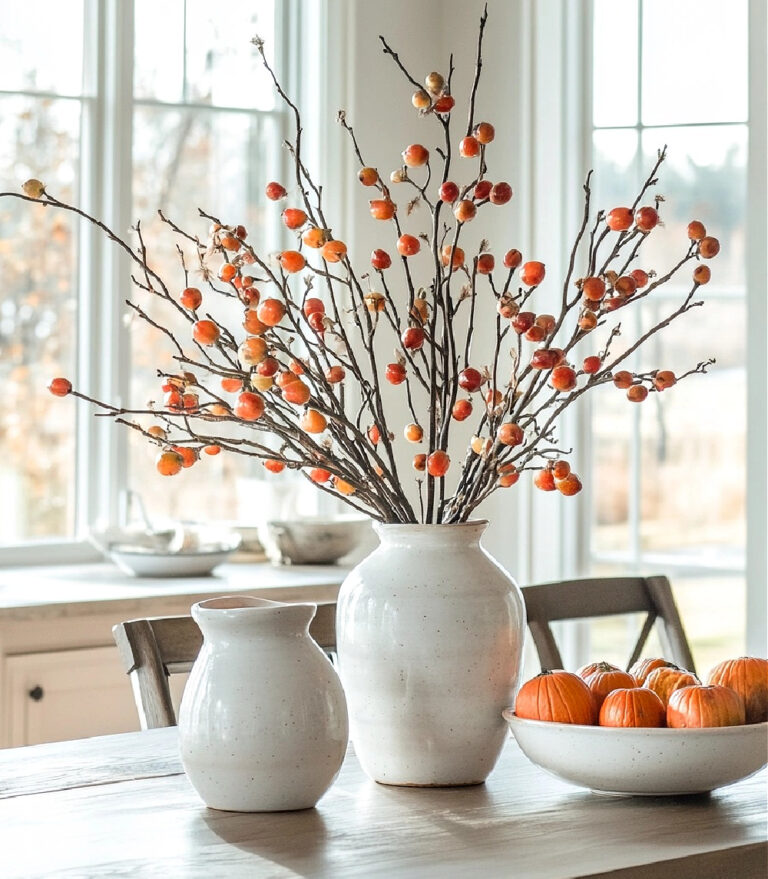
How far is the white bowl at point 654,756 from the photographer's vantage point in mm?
1212

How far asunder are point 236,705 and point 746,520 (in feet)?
7.02

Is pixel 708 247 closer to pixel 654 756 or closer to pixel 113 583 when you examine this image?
pixel 654 756

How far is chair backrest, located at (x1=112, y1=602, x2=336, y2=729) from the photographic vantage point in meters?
1.70

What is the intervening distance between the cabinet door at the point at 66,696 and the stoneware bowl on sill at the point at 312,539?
0.62m

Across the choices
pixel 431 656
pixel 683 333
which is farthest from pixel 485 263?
pixel 683 333

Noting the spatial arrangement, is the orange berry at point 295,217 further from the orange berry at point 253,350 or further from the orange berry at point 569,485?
the orange berry at point 569,485

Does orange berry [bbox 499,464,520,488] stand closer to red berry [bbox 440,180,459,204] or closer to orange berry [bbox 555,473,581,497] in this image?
orange berry [bbox 555,473,581,497]

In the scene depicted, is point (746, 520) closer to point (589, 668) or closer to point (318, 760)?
point (589, 668)

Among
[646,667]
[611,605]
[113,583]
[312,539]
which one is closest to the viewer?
[646,667]

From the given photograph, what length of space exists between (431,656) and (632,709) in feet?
0.69

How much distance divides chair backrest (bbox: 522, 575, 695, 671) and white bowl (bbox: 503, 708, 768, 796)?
75 centimetres

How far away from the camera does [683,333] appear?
3.22 metres

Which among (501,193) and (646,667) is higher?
(501,193)

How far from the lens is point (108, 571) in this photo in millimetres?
3199
